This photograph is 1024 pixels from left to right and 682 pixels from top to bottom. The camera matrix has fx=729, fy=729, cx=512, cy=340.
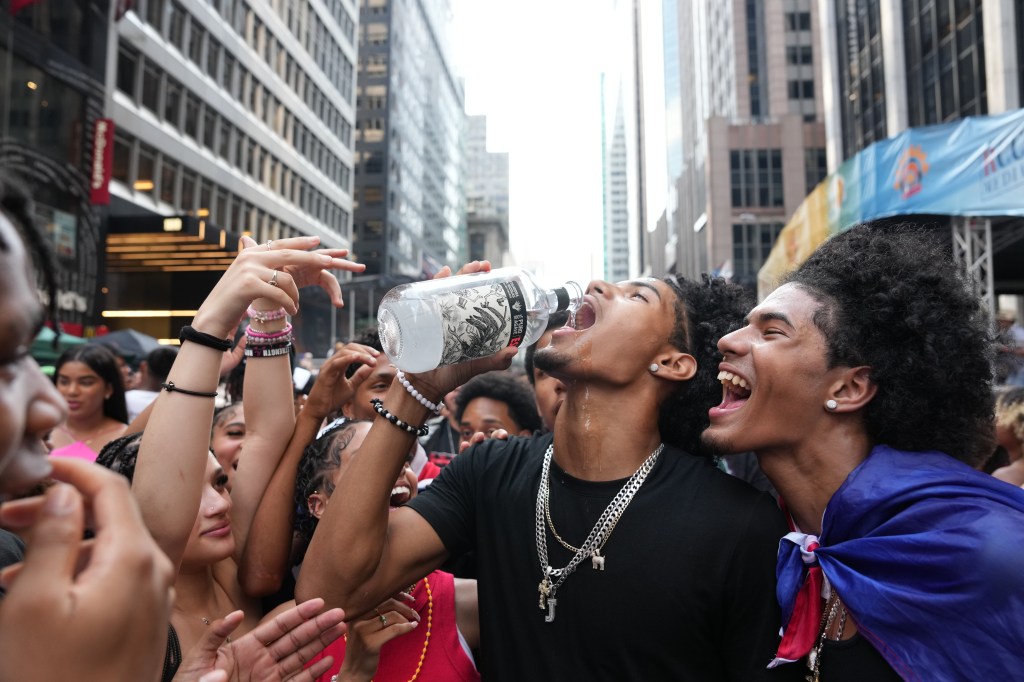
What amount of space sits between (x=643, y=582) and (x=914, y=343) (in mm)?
1061

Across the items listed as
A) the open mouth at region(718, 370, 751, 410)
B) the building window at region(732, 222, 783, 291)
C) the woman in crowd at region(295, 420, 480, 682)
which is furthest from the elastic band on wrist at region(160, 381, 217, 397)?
the building window at region(732, 222, 783, 291)

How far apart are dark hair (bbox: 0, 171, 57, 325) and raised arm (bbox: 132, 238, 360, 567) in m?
0.86

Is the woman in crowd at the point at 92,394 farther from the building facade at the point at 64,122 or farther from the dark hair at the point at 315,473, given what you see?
the building facade at the point at 64,122

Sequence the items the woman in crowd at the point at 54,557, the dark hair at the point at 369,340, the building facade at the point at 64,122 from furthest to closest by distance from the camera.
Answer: the building facade at the point at 64,122, the dark hair at the point at 369,340, the woman in crowd at the point at 54,557

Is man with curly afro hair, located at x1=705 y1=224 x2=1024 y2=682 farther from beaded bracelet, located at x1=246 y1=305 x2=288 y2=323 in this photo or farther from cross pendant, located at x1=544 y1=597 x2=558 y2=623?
beaded bracelet, located at x1=246 y1=305 x2=288 y2=323

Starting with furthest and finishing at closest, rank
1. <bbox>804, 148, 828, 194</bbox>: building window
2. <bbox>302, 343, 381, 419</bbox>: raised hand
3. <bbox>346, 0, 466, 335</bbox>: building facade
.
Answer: <bbox>346, 0, 466, 335</bbox>: building facade
<bbox>804, 148, 828, 194</bbox>: building window
<bbox>302, 343, 381, 419</bbox>: raised hand

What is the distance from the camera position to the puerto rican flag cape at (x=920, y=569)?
1.62 m

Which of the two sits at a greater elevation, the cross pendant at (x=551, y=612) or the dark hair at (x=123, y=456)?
the dark hair at (x=123, y=456)

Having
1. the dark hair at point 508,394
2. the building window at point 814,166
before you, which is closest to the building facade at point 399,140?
the building window at point 814,166

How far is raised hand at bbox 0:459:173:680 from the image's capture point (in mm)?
797

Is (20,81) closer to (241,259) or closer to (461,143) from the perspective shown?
(241,259)

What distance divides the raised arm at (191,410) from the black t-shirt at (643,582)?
78 centimetres

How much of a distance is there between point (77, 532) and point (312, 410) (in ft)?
5.96

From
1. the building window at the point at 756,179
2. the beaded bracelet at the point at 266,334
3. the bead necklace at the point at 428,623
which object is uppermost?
the building window at the point at 756,179
